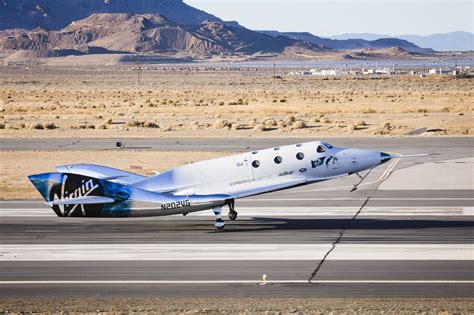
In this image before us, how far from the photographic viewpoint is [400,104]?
107 metres

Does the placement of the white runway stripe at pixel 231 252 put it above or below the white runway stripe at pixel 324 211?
above

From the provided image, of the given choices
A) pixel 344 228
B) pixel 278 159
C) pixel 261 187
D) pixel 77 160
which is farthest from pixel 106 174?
pixel 77 160

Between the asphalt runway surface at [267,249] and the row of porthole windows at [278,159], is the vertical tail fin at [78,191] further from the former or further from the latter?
the row of porthole windows at [278,159]

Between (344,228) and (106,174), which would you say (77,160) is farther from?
(344,228)

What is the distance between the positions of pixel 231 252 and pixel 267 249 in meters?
1.20

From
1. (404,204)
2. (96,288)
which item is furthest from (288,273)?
(404,204)

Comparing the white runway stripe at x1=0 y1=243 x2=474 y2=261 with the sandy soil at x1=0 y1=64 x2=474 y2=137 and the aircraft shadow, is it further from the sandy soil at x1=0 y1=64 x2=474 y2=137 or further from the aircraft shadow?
the sandy soil at x1=0 y1=64 x2=474 y2=137

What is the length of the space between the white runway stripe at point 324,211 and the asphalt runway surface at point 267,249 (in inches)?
1.6

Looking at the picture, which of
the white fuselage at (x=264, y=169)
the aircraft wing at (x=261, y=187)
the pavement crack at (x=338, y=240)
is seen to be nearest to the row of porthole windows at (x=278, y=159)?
the white fuselage at (x=264, y=169)

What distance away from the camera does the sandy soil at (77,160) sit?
1997 inches

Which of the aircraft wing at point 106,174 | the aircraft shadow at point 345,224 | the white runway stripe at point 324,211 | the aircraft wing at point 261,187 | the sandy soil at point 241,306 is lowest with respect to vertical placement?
the white runway stripe at point 324,211

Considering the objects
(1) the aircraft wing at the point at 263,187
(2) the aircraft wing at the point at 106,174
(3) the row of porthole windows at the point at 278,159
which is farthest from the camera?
(2) the aircraft wing at the point at 106,174

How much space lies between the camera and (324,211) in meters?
36.7

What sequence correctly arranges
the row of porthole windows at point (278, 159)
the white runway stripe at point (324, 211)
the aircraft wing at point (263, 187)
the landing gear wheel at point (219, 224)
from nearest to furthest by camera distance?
the aircraft wing at point (263, 187) < the row of porthole windows at point (278, 159) < the landing gear wheel at point (219, 224) < the white runway stripe at point (324, 211)
